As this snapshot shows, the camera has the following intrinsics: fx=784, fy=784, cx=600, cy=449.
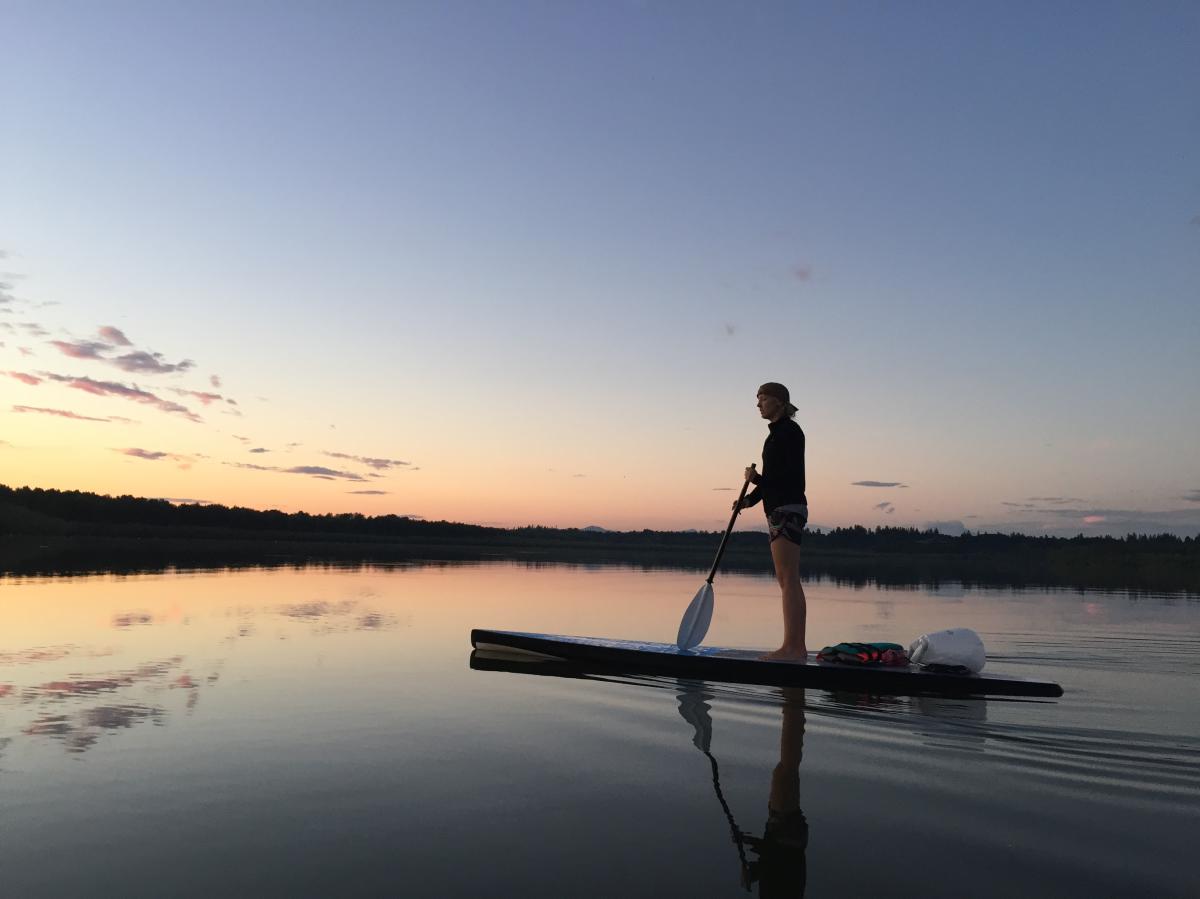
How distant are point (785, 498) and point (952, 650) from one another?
6.00ft

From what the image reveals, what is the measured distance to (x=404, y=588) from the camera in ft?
54.1

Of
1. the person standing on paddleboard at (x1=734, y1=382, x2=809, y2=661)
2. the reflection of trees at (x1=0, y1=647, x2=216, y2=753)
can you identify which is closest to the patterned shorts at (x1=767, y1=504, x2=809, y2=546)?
the person standing on paddleboard at (x1=734, y1=382, x2=809, y2=661)

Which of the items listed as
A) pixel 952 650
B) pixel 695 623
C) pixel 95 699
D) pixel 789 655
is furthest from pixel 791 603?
pixel 95 699

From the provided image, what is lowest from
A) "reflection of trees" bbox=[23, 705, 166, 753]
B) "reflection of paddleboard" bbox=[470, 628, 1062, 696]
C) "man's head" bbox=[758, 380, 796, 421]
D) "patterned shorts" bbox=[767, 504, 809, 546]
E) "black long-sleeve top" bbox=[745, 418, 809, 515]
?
"reflection of trees" bbox=[23, 705, 166, 753]

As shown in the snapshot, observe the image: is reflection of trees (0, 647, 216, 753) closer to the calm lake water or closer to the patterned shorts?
the calm lake water

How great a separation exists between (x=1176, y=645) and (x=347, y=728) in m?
9.57

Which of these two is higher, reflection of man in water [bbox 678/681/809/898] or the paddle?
the paddle

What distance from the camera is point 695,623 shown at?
25.1 feet

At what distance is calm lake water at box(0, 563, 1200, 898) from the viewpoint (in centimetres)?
275

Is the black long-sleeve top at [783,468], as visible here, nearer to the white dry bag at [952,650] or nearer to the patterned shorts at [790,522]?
the patterned shorts at [790,522]

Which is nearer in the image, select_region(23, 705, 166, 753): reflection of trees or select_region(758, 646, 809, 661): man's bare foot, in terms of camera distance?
select_region(23, 705, 166, 753): reflection of trees

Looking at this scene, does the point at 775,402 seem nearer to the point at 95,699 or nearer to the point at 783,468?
the point at 783,468

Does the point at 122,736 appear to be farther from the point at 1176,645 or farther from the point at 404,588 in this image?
the point at 404,588

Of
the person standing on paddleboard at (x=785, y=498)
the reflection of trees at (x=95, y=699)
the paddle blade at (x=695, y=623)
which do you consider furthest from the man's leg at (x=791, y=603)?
the reflection of trees at (x=95, y=699)
